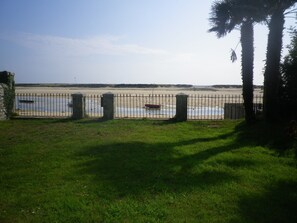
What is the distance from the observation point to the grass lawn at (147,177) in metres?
5.11

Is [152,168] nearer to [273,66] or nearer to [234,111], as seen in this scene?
[273,66]

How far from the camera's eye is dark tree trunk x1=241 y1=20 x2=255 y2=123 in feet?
47.3

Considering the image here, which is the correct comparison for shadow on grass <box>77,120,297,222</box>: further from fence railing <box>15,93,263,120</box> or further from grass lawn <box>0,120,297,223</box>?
fence railing <box>15,93,263,120</box>

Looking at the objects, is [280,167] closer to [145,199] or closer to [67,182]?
[145,199]

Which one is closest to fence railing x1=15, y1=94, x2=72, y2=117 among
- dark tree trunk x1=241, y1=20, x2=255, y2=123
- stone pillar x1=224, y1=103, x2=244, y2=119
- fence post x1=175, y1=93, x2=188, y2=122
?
fence post x1=175, y1=93, x2=188, y2=122

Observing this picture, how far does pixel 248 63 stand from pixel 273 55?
177cm

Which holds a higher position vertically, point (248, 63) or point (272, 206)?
point (248, 63)

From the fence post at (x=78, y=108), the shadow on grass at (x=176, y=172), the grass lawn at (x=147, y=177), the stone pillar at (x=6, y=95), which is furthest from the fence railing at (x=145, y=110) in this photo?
the shadow on grass at (x=176, y=172)

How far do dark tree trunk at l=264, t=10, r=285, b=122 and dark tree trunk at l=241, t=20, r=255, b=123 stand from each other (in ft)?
4.63

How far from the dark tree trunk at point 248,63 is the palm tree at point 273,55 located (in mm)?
1384

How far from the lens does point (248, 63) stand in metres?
14.6

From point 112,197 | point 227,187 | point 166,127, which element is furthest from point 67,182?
point 166,127

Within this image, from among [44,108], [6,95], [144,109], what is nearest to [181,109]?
[6,95]

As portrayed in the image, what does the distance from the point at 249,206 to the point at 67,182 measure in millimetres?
3594
